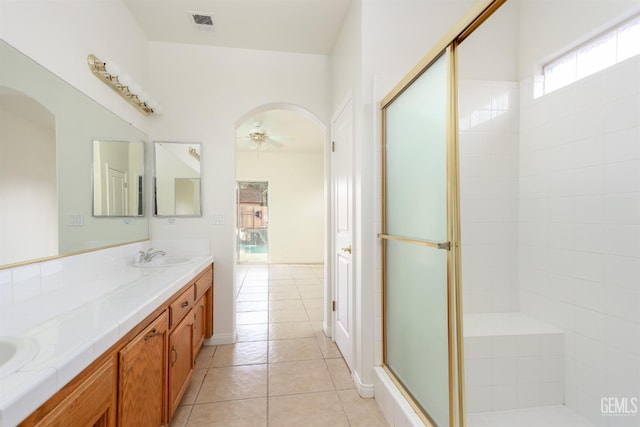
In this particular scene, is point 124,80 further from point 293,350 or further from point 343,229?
point 293,350

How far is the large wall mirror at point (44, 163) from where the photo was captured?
1172 millimetres

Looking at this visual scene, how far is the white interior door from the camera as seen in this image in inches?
86.7

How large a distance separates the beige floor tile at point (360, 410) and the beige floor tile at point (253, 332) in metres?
1.13

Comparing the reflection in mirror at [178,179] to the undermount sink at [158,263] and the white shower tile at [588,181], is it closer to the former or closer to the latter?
the undermount sink at [158,263]

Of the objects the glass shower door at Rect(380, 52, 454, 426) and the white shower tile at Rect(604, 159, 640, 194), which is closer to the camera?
the glass shower door at Rect(380, 52, 454, 426)

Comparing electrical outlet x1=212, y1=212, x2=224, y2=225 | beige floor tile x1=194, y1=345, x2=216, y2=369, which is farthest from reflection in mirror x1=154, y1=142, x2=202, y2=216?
beige floor tile x1=194, y1=345, x2=216, y2=369

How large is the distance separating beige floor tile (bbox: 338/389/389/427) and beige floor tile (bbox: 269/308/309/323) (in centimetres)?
143

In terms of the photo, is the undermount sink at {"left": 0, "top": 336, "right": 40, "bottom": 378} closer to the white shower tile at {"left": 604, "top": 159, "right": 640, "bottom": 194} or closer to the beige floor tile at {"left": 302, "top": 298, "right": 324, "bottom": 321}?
the white shower tile at {"left": 604, "top": 159, "right": 640, "bottom": 194}

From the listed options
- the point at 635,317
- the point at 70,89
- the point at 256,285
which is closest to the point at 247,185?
the point at 256,285

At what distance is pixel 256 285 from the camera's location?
4.98 metres

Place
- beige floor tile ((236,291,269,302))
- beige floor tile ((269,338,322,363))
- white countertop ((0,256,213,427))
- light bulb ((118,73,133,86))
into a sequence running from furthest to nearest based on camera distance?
beige floor tile ((236,291,269,302)) → beige floor tile ((269,338,322,363)) → light bulb ((118,73,133,86)) → white countertop ((0,256,213,427))

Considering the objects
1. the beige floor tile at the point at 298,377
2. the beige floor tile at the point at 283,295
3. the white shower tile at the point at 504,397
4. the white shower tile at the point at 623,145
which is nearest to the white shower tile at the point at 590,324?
the white shower tile at the point at 504,397

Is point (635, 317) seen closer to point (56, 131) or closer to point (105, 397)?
point (105, 397)

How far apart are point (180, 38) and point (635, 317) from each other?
371 cm
